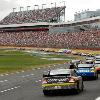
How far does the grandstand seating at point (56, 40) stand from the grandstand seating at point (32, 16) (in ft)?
54.8

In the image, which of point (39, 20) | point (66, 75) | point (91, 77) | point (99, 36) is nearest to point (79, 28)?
point (39, 20)

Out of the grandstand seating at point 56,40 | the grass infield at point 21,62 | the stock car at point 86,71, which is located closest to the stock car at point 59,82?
the stock car at point 86,71

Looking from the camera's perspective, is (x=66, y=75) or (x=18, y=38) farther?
(x=18, y=38)

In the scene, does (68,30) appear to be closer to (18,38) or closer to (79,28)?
(79,28)

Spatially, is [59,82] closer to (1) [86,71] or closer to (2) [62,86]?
(2) [62,86]

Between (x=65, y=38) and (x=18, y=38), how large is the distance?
80.7ft

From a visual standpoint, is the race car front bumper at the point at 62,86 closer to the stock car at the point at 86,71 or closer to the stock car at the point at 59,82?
the stock car at the point at 59,82

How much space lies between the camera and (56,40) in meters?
132

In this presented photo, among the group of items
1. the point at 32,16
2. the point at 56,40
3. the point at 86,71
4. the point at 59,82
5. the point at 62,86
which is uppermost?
the point at 32,16

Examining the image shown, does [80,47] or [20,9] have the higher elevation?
[20,9]

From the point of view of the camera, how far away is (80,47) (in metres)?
116

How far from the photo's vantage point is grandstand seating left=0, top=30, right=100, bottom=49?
4633 inches

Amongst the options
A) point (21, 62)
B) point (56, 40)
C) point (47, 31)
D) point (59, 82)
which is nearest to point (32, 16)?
point (47, 31)

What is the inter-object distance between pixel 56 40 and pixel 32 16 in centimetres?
4792
